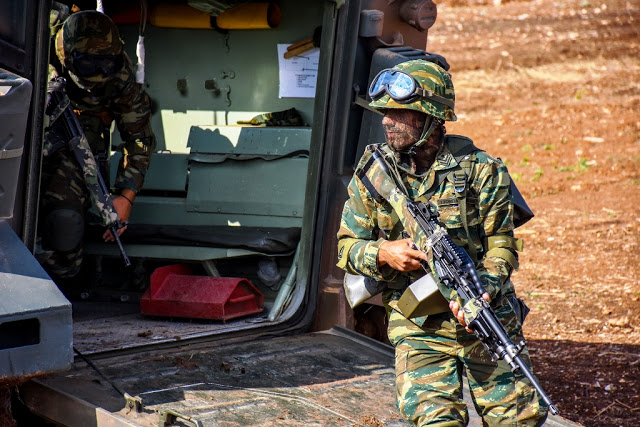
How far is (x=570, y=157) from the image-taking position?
12.1 metres

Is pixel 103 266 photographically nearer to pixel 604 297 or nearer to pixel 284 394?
pixel 284 394

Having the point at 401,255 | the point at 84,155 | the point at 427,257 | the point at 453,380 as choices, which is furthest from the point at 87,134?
the point at 453,380

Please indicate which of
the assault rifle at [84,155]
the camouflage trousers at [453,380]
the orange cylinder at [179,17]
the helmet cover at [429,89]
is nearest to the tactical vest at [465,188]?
the helmet cover at [429,89]

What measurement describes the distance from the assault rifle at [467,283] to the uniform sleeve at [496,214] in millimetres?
139

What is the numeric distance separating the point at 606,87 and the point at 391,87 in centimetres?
1216

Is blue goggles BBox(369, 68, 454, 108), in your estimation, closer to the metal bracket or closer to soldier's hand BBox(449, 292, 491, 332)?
soldier's hand BBox(449, 292, 491, 332)

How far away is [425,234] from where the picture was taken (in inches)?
130

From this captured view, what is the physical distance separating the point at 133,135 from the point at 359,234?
87.9 inches

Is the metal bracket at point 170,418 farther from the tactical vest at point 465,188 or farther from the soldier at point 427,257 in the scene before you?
the tactical vest at point 465,188

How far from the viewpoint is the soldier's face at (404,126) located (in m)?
3.47

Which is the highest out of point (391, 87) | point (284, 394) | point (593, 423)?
point (391, 87)

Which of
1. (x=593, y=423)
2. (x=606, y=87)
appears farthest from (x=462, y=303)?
(x=606, y=87)

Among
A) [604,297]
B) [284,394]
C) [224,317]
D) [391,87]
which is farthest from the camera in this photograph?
[604,297]

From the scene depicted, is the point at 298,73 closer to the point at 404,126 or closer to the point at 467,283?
the point at 404,126
